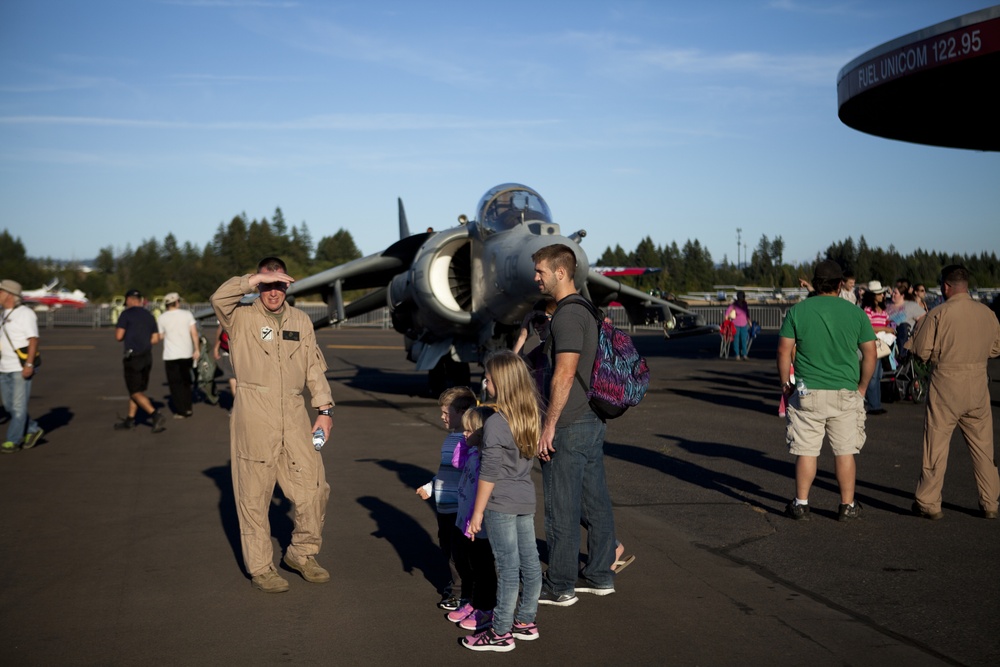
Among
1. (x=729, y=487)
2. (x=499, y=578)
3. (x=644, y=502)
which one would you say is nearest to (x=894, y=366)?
(x=729, y=487)

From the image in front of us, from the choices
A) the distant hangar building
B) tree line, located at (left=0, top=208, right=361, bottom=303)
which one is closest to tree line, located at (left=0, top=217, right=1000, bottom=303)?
tree line, located at (left=0, top=208, right=361, bottom=303)

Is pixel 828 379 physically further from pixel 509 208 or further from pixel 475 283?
pixel 475 283

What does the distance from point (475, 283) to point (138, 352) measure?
4.94m

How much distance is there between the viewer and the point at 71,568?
5.80m

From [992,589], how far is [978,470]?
6.48ft

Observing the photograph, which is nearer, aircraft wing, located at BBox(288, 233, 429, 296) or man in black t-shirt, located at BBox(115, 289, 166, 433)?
man in black t-shirt, located at BBox(115, 289, 166, 433)

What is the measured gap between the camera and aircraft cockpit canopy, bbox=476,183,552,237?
45.0ft

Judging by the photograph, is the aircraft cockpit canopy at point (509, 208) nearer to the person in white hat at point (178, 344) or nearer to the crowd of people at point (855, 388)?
the person in white hat at point (178, 344)

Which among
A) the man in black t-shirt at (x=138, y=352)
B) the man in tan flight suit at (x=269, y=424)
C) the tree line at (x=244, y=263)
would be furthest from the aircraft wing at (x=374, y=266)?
the tree line at (x=244, y=263)

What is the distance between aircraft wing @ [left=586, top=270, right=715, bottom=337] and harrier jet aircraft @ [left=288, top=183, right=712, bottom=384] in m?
0.02

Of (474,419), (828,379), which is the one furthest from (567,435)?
(828,379)

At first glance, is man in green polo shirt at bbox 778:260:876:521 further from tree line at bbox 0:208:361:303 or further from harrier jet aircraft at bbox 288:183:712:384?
tree line at bbox 0:208:361:303

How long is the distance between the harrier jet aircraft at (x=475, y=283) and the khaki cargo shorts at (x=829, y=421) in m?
5.03

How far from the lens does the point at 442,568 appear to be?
19.1 feet
